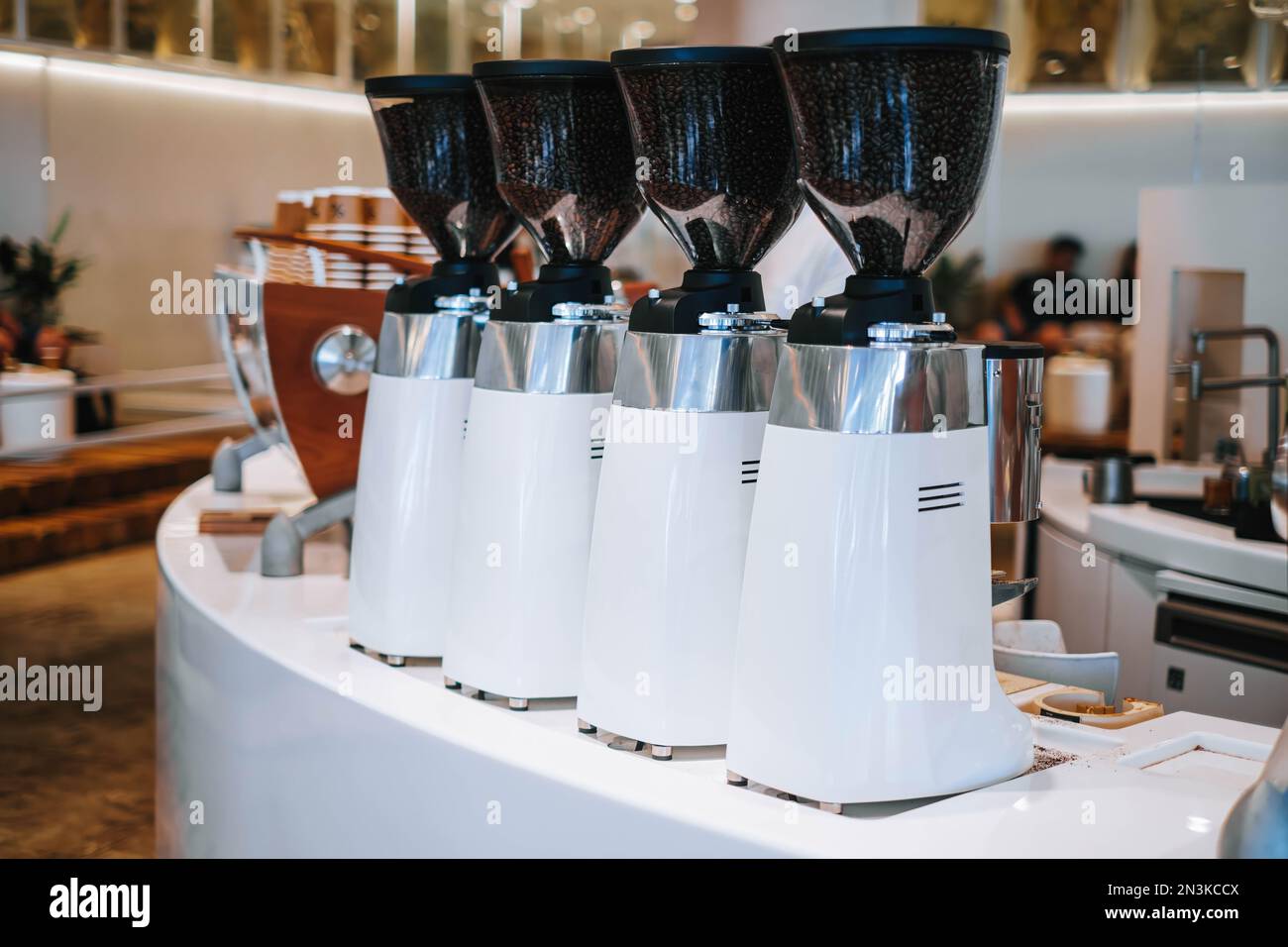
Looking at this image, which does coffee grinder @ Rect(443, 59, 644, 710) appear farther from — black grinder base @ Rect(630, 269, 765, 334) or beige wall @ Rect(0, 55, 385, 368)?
beige wall @ Rect(0, 55, 385, 368)

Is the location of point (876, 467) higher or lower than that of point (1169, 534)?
higher

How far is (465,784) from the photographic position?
1194 mm

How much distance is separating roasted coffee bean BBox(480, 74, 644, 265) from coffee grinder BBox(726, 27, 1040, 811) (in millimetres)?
289

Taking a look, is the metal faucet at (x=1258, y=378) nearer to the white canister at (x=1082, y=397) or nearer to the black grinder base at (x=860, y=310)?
the white canister at (x=1082, y=397)

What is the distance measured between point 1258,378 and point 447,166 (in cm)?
213

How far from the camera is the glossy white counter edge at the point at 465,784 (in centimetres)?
101

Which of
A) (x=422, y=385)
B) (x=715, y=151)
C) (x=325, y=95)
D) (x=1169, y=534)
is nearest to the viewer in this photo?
(x=715, y=151)

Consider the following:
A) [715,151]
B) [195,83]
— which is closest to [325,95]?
[195,83]

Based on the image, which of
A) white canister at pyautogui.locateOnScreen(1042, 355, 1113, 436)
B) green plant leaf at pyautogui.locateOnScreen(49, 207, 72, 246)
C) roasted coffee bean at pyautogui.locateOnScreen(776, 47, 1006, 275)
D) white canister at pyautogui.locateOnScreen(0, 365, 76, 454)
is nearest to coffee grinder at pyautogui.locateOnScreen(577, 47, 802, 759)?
roasted coffee bean at pyautogui.locateOnScreen(776, 47, 1006, 275)

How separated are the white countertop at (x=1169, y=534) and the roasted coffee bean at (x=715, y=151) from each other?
1597 mm

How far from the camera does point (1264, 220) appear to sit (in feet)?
10.9

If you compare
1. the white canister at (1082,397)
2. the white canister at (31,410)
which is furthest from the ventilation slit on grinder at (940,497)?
the white canister at (31,410)

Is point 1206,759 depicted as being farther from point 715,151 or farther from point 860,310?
point 715,151

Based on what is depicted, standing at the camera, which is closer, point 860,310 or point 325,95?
point 860,310
